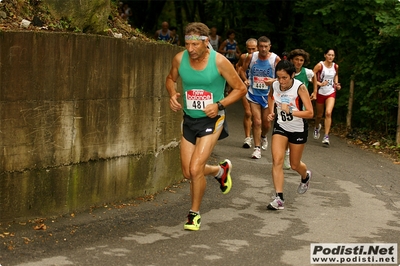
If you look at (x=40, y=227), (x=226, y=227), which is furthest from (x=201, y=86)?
(x=40, y=227)

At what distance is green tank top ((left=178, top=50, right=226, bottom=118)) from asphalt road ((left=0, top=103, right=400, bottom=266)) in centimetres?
123

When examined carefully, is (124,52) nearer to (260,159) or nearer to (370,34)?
(260,159)

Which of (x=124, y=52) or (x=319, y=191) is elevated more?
(x=124, y=52)

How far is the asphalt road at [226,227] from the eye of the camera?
691 cm

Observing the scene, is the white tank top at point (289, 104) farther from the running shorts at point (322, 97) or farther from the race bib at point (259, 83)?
the running shorts at point (322, 97)

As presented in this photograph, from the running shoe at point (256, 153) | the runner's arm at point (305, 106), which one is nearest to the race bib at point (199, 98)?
the runner's arm at point (305, 106)

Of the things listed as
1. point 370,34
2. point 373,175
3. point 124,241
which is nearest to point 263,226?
point 124,241

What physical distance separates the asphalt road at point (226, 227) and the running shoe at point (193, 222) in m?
0.07

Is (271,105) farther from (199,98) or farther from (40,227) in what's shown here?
(40,227)

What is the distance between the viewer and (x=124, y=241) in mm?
7414

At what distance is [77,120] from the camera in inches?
329

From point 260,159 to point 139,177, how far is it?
3.89 meters

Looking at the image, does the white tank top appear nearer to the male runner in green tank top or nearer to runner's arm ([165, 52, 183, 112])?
the male runner in green tank top

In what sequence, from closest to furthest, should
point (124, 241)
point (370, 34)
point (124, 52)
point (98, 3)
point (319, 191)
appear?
point (124, 241)
point (124, 52)
point (98, 3)
point (319, 191)
point (370, 34)
